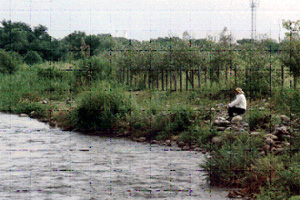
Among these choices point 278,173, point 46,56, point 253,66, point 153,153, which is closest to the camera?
point 278,173

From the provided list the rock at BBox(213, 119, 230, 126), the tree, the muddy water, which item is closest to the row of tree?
the tree

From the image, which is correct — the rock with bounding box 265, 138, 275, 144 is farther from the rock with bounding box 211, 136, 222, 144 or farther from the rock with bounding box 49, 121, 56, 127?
the rock with bounding box 49, 121, 56, 127

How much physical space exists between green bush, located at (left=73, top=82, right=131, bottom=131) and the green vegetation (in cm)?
5

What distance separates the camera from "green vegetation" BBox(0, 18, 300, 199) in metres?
9.66

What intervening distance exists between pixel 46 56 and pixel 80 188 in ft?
151

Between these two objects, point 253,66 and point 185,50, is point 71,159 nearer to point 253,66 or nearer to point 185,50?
point 253,66

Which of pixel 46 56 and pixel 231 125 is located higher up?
pixel 46 56

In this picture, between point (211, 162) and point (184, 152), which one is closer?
point (211, 162)

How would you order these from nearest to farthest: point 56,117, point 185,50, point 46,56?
point 56,117, point 185,50, point 46,56

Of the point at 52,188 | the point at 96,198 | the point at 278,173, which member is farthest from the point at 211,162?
the point at 52,188

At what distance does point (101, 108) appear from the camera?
18.3 m

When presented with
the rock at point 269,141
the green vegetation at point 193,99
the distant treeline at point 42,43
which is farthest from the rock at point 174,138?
the distant treeline at point 42,43

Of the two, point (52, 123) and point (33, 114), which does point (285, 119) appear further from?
point (33, 114)

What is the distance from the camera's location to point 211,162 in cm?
988
